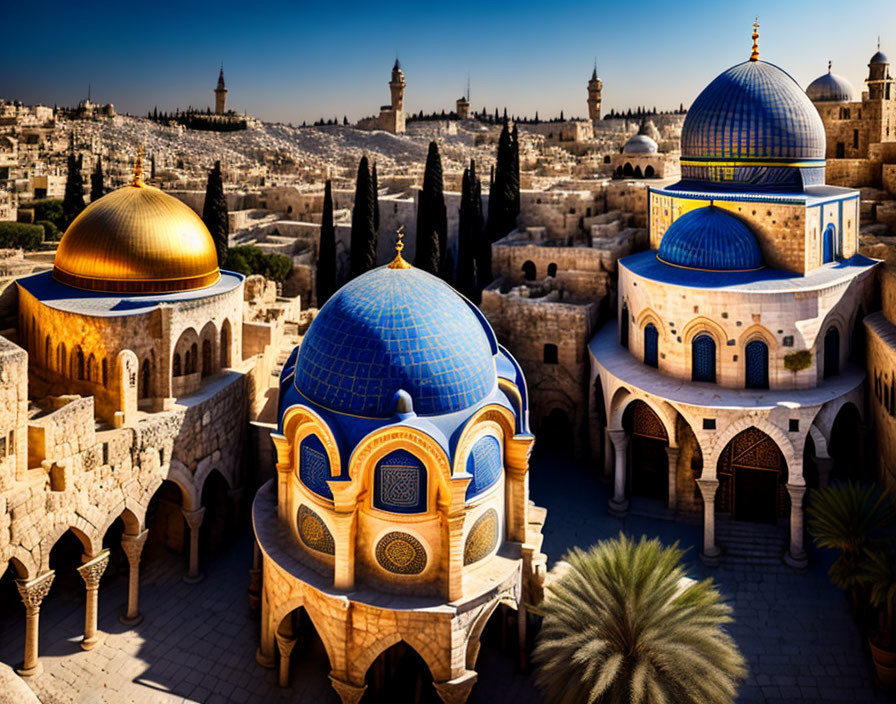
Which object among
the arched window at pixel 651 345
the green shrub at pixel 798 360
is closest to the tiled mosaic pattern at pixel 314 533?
the arched window at pixel 651 345

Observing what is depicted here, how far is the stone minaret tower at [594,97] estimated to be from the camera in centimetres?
8388

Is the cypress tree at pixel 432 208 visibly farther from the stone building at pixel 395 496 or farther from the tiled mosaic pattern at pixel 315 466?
the tiled mosaic pattern at pixel 315 466

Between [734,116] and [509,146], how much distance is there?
9226 millimetres

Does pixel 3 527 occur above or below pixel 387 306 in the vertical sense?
below

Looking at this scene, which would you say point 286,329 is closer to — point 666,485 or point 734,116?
point 666,485

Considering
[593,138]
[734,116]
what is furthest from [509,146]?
[593,138]

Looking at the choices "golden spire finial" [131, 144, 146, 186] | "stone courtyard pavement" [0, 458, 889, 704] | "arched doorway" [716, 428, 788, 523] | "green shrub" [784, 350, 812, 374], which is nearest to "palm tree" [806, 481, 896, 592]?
"stone courtyard pavement" [0, 458, 889, 704]

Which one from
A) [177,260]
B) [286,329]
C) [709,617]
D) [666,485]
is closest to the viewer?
[709,617]

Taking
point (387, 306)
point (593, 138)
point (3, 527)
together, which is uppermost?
point (593, 138)

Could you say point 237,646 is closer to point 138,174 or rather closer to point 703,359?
point 138,174

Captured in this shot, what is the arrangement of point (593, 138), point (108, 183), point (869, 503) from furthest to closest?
point (593, 138)
point (108, 183)
point (869, 503)

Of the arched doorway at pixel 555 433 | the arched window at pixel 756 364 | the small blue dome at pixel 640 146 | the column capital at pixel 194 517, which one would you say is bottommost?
the column capital at pixel 194 517

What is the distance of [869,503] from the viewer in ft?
47.7

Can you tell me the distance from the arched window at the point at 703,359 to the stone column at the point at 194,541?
11.6 meters
